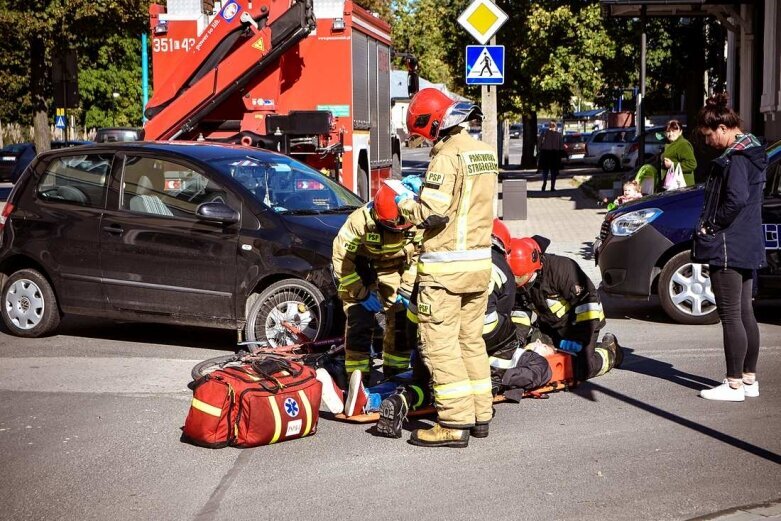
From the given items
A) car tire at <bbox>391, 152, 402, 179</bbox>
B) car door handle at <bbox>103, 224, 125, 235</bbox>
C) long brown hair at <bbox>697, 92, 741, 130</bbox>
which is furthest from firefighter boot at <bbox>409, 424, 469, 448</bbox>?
car tire at <bbox>391, 152, 402, 179</bbox>

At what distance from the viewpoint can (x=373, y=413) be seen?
22.1 feet

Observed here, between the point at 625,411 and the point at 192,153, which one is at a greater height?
the point at 192,153

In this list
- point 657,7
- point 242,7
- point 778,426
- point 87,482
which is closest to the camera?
point 87,482

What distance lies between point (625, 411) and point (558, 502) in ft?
6.16

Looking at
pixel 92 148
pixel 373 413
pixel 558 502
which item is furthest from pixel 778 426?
pixel 92 148

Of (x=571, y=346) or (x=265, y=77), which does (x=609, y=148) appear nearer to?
(x=265, y=77)

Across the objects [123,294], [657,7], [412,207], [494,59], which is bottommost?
[123,294]

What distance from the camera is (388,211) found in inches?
262

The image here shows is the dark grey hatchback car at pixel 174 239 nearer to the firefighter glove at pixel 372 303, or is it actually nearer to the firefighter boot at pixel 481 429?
the firefighter glove at pixel 372 303

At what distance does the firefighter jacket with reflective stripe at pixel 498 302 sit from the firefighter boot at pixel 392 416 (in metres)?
0.73

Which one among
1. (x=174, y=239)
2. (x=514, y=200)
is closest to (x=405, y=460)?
(x=174, y=239)

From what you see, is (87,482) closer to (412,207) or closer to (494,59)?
(412,207)

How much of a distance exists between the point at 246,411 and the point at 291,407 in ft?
0.88

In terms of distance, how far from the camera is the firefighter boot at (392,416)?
6246mm
